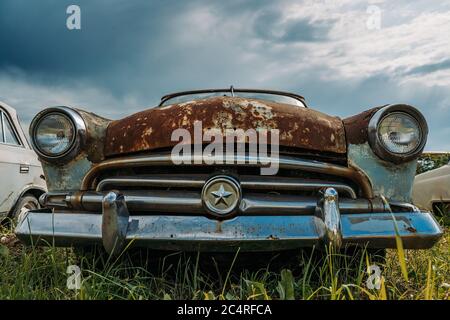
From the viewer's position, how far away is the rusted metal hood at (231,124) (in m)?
1.90

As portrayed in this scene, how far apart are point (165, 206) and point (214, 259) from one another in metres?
0.33

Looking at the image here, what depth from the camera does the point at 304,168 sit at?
6.11 feet

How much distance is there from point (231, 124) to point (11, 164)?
9.68ft

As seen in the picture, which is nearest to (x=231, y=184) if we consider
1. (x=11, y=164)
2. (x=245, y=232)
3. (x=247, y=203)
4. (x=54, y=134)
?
(x=247, y=203)

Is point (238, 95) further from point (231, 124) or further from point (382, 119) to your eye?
point (382, 119)

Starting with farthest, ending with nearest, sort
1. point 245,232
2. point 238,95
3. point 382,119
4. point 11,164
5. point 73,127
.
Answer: point 11,164, point 238,95, point 73,127, point 382,119, point 245,232

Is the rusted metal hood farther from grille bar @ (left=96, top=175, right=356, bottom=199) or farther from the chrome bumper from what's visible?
the chrome bumper

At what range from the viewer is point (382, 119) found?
190cm

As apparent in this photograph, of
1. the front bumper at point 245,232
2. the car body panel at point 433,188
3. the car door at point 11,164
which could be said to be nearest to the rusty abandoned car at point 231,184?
the front bumper at point 245,232

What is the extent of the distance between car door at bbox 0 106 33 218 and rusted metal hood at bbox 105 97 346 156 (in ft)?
7.57

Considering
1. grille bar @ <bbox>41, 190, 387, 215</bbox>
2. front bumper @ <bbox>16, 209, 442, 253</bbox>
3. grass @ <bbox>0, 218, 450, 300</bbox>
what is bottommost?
grass @ <bbox>0, 218, 450, 300</bbox>

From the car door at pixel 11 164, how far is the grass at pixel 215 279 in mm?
1728

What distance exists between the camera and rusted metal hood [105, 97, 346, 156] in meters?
1.90

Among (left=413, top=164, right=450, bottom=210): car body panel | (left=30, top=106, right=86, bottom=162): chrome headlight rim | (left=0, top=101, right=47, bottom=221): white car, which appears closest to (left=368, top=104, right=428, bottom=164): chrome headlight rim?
(left=30, top=106, right=86, bottom=162): chrome headlight rim
